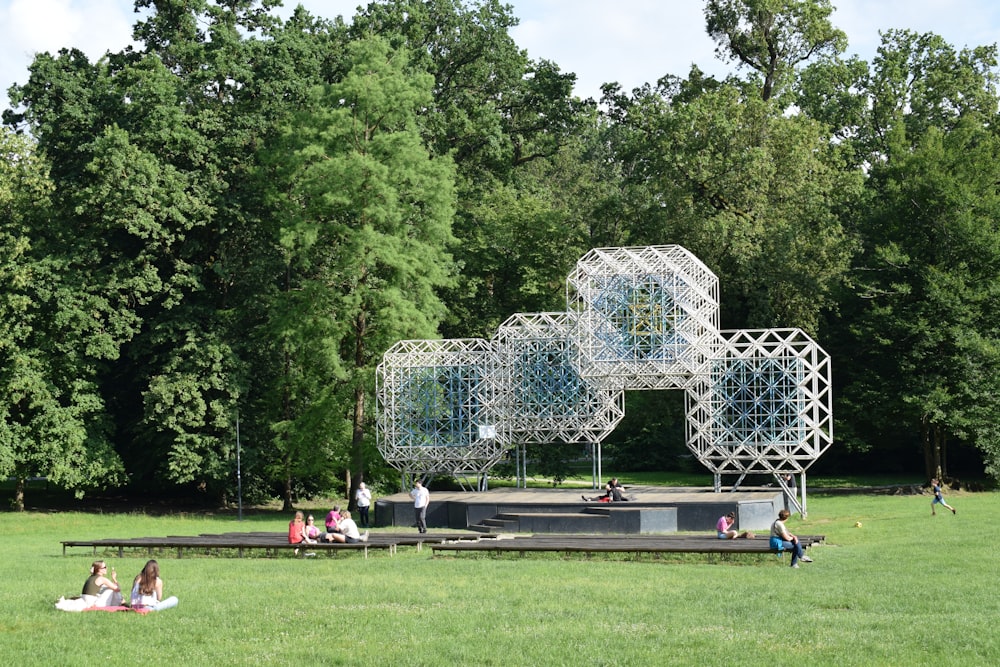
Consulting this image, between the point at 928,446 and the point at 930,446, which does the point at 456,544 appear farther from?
the point at 930,446

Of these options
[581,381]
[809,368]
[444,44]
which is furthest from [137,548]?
[444,44]

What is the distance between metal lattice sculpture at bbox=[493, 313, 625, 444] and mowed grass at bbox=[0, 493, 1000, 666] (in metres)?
14.8

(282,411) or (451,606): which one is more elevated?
(282,411)

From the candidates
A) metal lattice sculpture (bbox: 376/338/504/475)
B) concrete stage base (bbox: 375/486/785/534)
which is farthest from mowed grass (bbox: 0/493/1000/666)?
metal lattice sculpture (bbox: 376/338/504/475)

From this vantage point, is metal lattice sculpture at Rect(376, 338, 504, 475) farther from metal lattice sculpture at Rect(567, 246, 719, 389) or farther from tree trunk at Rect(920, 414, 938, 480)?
tree trunk at Rect(920, 414, 938, 480)

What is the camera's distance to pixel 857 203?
55.1 m

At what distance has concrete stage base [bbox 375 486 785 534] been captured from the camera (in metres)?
33.6

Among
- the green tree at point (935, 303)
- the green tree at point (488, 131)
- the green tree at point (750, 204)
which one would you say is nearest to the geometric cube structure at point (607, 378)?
the green tree at point (488, 131)

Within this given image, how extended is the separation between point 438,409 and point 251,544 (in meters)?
14.6

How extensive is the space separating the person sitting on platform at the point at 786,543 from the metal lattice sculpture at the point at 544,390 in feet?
54.9

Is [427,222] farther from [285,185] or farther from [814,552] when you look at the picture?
[814,552]

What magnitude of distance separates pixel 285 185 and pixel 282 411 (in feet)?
29.5

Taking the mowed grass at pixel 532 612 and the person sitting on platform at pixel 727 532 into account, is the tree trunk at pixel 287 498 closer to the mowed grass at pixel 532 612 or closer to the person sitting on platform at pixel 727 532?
the mowed grass at pixel 532 612

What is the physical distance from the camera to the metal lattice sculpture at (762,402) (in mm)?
36344
